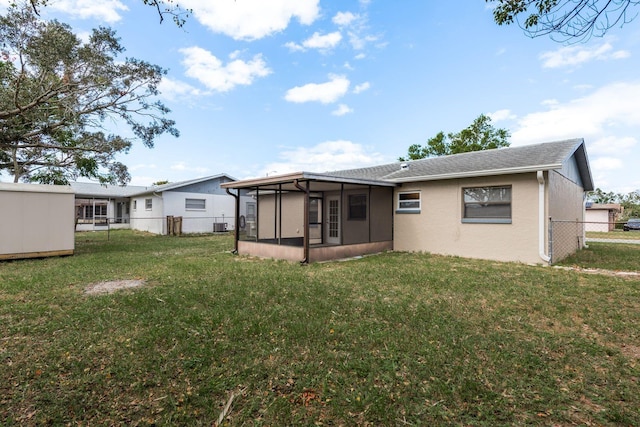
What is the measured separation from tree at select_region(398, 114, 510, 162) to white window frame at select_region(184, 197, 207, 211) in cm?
2182

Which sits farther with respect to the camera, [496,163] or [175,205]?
[175,205]

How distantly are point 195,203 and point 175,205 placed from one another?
4.30 feet

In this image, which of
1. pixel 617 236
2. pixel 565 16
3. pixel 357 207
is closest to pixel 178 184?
pixel 357 207

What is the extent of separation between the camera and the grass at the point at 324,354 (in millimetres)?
2309

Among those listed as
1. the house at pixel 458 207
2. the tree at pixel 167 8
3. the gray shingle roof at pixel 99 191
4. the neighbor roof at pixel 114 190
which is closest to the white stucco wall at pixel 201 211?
the neighbor roof at pixel 114 190

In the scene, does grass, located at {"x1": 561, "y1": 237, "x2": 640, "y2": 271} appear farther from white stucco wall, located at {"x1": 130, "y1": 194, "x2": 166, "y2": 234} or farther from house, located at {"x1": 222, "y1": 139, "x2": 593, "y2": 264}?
white stucco wall, located at {"x1": 130, "y1": 194, "x2": 166, "y2": 234}

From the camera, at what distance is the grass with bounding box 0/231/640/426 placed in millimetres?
2309

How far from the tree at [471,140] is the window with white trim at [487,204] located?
23.3 meters

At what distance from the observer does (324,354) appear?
312 centimetres

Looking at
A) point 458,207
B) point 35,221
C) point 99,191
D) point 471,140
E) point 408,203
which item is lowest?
point 35,221

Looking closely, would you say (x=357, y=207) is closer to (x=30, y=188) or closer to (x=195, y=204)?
(x=30, y=188)

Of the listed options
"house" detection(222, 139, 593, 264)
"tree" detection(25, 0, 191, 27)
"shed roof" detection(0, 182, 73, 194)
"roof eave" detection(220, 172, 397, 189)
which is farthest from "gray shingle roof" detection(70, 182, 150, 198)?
"tree" detection(25, 0, 191, 27)

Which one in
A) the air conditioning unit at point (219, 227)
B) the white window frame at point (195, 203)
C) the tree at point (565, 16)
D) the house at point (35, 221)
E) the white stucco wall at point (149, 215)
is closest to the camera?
the tree at point (565, 16)

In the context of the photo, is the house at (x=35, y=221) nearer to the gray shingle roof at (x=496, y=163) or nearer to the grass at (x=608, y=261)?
the gray shingle roof at (x=496, y=163)
